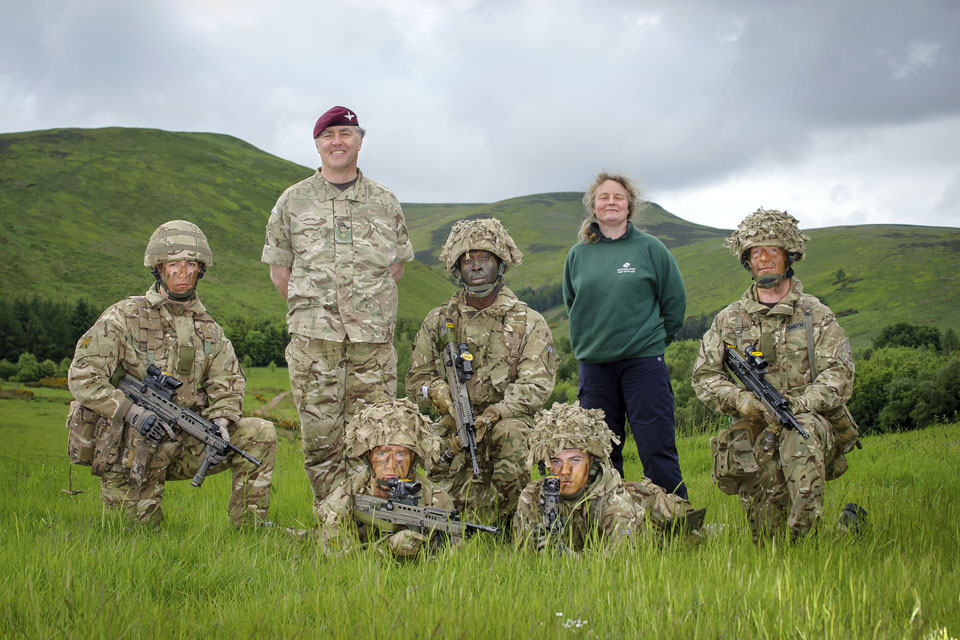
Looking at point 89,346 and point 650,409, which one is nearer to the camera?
point 89,346

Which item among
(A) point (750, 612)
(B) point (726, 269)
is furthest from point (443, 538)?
(B) point (726, 269)

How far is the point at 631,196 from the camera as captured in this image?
7246mm

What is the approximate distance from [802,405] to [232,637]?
455 centimetres

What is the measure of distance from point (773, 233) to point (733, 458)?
1984 millimetres

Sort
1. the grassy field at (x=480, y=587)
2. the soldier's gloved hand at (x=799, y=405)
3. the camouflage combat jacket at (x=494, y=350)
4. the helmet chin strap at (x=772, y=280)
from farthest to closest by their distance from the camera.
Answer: the camouflage combat jacket at (x=494, y=350)
the helmet chin strap at (x=772, y=280)
the soldier's gloved hand at (x=799, y=405)
the grassy field at (x=480, y=587)

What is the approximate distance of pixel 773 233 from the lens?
598 cm

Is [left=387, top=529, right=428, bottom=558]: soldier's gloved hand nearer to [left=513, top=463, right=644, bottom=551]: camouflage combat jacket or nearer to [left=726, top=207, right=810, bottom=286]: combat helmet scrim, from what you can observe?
[left=513, top=463, right=644, bottom=551]: camouflage combat jacket

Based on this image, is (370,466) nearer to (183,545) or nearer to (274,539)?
(274,539)

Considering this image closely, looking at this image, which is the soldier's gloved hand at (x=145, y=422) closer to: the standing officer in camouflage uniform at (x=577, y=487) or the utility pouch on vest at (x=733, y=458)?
the standing officer in camouflage uniform at (x=577, y=487)

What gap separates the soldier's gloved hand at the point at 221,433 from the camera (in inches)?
249

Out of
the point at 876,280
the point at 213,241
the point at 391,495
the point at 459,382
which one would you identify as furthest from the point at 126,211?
the point at 391,495

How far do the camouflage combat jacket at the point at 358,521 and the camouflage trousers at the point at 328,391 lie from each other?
4.75 ft

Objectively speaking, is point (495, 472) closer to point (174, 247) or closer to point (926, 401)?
point (174, 247)

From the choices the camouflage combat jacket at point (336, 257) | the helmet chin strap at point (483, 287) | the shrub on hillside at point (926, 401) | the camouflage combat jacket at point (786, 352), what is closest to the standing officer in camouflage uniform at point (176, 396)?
the camouflage combat jacket at point (336, 257)
